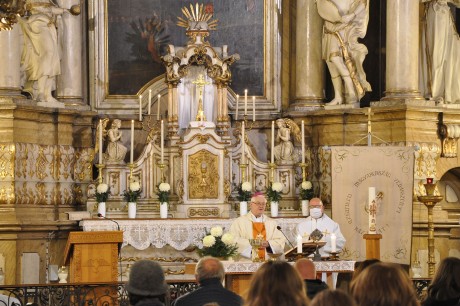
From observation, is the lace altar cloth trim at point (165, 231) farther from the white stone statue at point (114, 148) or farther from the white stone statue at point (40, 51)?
the white stone statue at point (40, 51)

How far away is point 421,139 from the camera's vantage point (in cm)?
1823

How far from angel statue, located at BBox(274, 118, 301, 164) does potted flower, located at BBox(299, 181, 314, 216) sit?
2.07 feet

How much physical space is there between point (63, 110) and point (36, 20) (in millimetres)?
1354

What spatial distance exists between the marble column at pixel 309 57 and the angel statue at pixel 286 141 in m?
0.48

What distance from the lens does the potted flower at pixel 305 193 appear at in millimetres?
18391

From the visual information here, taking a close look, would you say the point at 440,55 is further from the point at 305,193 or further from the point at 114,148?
the point at 114,148

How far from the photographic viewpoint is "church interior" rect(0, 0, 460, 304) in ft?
57.3

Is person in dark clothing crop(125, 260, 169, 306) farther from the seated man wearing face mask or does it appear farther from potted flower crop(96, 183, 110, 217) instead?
potted flower crop(96, 183, 110, 217)

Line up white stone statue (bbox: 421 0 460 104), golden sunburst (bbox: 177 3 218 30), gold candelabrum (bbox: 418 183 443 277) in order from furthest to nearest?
white stone statue (bbox: 421 0 460 104)
golden sunburst (bbox: 177 3 218 30)
gold candelabrum (bbox: 418 183 443 277)

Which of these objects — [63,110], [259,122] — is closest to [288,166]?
[259,122]

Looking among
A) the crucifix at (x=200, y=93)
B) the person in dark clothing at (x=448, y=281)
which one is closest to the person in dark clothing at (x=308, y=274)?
the person in dark clothing at (x=448, y=281)

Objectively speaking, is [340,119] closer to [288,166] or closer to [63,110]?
[288,166]

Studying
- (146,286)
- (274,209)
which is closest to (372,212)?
(274,209)

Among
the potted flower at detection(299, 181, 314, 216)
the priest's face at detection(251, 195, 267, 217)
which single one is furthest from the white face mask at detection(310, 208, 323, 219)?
the potted flower at detection(299, 181, 314, 216)
